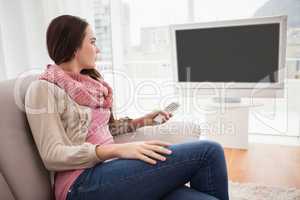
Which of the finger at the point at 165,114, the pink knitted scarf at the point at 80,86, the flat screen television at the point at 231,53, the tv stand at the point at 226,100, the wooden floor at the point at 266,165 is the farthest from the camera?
the tv stand at the point at 226,100

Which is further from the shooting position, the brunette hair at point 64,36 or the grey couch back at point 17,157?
the brunette hair at point 64,36

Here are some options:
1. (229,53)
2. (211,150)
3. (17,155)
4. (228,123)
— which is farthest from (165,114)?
(228,123)

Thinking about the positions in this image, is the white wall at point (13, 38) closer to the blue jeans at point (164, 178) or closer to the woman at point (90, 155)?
the woman at point (90, 155)

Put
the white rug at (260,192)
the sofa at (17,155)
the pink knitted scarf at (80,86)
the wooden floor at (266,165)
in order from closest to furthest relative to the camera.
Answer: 1. the sofa at (17,155)
2. the pink knitted scarf at (80,86)
3. the white rug at (260,192)
4. the wooden floor at (266,165)

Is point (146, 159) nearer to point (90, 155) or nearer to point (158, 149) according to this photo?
point (158, 149)

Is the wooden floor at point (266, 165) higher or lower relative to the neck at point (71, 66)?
lower

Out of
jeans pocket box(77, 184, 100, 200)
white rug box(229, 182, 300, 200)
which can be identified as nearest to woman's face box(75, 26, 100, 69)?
jeans pocket box(77, 184, 100, 200)

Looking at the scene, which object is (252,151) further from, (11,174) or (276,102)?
(11,174)

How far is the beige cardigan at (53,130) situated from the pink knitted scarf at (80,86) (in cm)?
5

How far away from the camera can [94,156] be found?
37.3 inches

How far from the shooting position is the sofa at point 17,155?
2.98ft

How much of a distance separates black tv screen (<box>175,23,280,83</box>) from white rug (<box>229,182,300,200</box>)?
79 centimetres

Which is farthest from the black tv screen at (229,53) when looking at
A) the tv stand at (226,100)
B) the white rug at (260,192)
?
the white rug at (260,192)

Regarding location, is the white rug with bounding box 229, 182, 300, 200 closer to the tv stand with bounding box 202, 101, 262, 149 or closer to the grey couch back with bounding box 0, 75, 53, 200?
the tv stand with bounding box 202, 101, 262, 149
